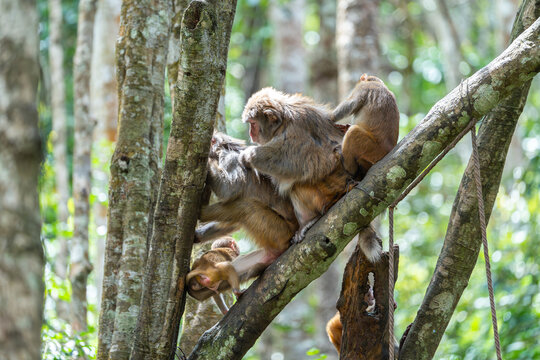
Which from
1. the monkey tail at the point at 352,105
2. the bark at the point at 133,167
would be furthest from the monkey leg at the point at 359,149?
the bark at the point at 133,167

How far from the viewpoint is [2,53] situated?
7.59ft

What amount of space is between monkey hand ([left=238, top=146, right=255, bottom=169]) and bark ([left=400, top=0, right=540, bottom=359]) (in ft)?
5.97

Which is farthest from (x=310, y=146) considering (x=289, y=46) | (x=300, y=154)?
(x=289, y=46)

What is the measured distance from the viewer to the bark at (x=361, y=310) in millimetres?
4785

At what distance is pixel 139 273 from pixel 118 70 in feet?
6.09

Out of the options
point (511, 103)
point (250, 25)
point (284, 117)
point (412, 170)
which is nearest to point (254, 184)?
point (284, 117)

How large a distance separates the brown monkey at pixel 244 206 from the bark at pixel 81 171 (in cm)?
278

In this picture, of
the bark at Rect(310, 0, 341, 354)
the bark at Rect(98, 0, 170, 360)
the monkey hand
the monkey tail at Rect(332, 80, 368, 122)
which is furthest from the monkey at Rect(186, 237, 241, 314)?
the bark at Rect(310, 0, 341, 354)

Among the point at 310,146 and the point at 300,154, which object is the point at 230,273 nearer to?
the point at 300,154

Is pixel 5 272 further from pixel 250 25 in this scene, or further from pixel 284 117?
pixel 250 25

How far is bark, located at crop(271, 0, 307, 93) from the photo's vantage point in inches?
552

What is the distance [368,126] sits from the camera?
537 centimetres

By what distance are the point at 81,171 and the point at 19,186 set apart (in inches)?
263

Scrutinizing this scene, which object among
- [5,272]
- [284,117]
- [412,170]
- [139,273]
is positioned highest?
[284,117]
